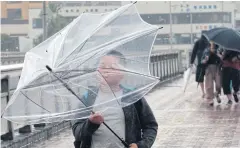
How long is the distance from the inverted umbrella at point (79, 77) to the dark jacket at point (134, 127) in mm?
61

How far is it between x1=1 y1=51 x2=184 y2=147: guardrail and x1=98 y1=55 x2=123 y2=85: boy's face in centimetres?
535

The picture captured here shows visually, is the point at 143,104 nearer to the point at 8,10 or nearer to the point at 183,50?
the point at 8,10

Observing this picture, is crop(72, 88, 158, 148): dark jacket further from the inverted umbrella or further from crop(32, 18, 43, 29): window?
crop(32, 18, 43, 29): window

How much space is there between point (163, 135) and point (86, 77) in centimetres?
652

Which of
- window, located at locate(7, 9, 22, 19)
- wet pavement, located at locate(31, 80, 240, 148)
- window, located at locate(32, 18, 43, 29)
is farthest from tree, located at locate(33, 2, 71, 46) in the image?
wet pavement, located at locate(31, 80, 240, 148)

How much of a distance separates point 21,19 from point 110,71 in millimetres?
25722

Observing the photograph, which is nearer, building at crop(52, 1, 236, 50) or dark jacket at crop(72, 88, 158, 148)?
dark jacket at crop(72, 88, 158, 148)

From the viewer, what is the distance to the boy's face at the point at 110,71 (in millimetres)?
4375

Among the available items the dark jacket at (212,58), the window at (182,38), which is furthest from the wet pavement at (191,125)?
the window at (182,38)

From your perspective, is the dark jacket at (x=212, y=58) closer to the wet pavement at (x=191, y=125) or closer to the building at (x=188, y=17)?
the wet pavement at (x=191, y=125)

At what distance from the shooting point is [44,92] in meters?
4.49

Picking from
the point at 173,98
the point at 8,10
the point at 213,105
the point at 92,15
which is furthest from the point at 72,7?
the point at 92,15

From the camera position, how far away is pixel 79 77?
445 cm

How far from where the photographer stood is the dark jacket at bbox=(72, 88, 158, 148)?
435cm
